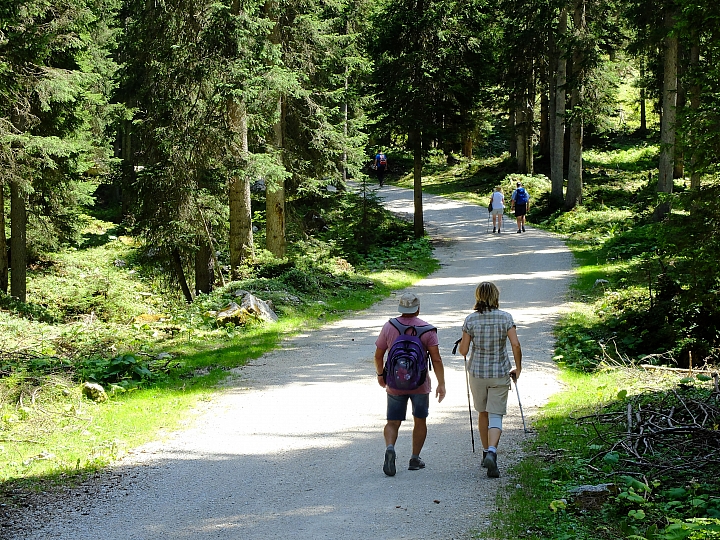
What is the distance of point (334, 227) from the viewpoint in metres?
29.2

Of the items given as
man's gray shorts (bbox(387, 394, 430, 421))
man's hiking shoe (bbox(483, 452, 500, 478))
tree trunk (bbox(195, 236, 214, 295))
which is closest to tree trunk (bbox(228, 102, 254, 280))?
tree trunk (bbox(195, 236, 214, 295))

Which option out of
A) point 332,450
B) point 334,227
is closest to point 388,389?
point 332,450

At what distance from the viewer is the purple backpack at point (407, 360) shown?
641 cm

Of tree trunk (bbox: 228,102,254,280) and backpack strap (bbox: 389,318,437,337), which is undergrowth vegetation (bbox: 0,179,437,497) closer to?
tree trunk (bbox: 228,102,254,280)

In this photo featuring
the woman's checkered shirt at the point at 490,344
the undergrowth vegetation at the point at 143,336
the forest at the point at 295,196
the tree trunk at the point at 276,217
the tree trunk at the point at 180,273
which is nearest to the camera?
the woman's checkered shirt at the point at 490,344

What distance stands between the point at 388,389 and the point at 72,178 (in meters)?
19.2

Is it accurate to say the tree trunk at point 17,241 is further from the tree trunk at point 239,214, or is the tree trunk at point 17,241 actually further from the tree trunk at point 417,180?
the tree trunk at point 417,180

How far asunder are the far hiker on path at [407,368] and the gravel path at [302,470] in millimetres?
388


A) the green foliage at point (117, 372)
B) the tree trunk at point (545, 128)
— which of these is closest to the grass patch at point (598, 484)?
the green foliage at point (117, 372)

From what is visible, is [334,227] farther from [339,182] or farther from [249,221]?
[249,221]

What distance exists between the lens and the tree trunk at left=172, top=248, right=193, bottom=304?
66.1 ft

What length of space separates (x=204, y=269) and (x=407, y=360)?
1463 cm

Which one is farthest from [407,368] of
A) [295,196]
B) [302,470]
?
[295,196]

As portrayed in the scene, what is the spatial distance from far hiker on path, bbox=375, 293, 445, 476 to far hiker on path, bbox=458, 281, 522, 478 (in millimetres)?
387
